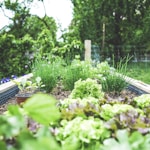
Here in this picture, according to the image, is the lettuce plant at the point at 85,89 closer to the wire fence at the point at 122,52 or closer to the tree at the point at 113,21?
the wire fence at the point at 122,52

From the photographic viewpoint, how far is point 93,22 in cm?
1697

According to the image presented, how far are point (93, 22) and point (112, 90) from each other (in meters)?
12.6

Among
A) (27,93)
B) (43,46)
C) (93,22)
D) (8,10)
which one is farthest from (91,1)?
(27,93)

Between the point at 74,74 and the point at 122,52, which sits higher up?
the point at 74,74

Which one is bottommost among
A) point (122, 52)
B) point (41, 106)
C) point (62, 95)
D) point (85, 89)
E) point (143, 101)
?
point (122, 52)

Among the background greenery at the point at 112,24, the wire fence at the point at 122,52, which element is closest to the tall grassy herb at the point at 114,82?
the background greenery at the point at 112,24

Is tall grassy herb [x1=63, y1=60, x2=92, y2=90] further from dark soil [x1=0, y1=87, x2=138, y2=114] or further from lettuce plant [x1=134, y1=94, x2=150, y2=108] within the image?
lettuce plant [x1=134, y1=94, x2=150, y2=108]

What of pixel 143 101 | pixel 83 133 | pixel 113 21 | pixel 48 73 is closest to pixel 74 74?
pixel 48 73

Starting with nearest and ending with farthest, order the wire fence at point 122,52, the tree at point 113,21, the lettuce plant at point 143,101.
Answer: the lettuce plant at point 143,101, the wire fence at point 122,52, the tree at point 113,21

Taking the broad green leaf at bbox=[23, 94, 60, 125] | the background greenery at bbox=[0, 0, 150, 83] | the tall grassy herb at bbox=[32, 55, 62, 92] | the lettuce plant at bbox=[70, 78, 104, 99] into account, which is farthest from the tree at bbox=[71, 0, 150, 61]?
the broad green leaf at bbox=[23, 94, 60, 125]

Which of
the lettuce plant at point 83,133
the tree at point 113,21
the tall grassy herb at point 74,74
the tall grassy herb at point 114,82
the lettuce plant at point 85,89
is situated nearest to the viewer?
the lettuce plant at point 83,133

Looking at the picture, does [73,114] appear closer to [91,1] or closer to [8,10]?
[8,10]

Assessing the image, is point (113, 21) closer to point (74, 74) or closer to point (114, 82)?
point (74, 74)

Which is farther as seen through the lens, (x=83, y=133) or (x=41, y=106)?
(x=83, y=133)
